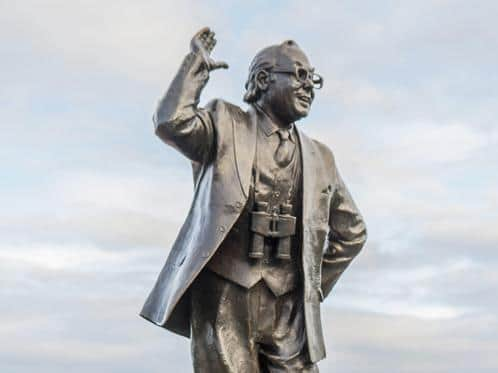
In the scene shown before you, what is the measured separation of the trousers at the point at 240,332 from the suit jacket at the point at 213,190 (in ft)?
0.50

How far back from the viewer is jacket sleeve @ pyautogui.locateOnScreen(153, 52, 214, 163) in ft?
27.8

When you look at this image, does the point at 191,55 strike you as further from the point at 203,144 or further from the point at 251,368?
the point at 251,368

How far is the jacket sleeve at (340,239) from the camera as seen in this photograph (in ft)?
31.4

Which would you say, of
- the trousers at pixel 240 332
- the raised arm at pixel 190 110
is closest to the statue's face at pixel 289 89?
the raised arm at pixel 190 110

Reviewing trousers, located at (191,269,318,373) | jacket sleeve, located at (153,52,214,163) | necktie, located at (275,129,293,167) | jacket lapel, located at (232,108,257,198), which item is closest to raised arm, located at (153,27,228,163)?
jacket sleeve, located at (153,52,214,163)

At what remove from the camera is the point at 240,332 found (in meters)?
8.76

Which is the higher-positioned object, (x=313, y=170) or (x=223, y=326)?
(x=313, y=170)

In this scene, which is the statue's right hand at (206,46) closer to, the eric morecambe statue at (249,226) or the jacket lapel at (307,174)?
the eric morecambe statue at (249,226)

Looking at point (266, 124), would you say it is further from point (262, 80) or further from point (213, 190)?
point (213, 190)

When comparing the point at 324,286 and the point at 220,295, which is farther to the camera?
the point at 324,286

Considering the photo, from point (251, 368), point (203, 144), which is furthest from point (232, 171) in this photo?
point (251, 368)

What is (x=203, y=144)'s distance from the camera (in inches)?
344

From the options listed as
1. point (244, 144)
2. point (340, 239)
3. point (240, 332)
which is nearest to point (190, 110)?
point (244, 144)

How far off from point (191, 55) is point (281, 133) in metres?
0.95
